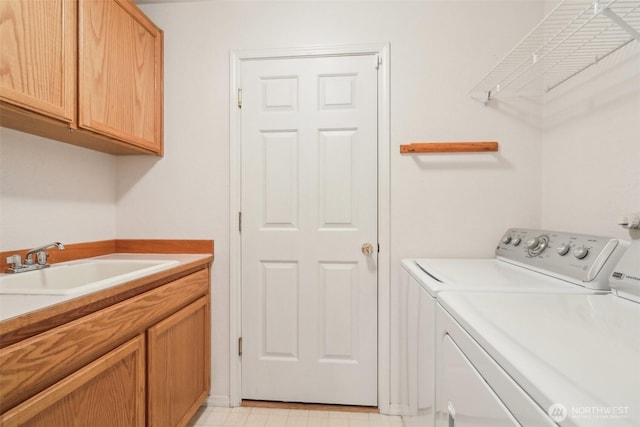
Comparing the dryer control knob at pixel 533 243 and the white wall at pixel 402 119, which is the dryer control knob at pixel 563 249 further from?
the white wall at pixel 402 119

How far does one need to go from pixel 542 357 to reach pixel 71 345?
117 centimetres

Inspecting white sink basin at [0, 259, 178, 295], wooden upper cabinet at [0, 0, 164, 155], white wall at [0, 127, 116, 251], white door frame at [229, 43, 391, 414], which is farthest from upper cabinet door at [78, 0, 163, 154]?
white sink basin at [0, 259, 178, 295]

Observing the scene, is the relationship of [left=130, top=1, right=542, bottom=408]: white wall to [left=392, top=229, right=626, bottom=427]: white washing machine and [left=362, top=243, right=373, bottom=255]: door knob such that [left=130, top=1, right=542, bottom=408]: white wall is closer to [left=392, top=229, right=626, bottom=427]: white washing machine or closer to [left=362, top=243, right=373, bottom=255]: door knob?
[left=362, top=243, right=373, bottom=255]: door knob

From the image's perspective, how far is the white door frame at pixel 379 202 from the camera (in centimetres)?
169

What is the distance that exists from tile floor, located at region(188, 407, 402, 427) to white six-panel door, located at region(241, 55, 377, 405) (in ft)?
0.25

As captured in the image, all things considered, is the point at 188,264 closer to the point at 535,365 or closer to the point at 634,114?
the point at 535,365

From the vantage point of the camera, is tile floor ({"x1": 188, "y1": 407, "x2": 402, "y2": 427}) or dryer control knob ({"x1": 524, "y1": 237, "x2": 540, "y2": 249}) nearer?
dryer control knob ({"x1": 524, "y1": 237, "x2": 540, "y2": 249})

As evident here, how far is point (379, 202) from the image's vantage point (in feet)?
5.60

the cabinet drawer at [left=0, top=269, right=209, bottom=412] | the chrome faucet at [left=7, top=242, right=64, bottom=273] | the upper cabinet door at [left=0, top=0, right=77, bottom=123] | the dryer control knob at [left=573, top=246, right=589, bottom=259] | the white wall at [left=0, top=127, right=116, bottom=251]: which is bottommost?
the cabinet drawer at [left=0, top=269, right=209, bottom=412]

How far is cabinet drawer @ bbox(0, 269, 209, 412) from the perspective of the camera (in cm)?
70

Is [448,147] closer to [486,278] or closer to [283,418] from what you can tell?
[486,278]

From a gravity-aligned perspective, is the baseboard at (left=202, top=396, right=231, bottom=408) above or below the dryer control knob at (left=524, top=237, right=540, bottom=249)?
below

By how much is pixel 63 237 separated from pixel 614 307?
88.7 inches

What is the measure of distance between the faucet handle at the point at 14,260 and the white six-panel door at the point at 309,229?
970mm
